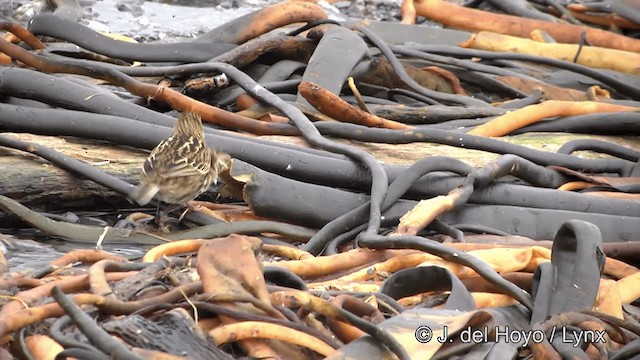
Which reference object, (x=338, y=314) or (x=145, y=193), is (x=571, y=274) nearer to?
(x=338, y=314)

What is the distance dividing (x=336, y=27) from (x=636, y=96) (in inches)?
69.1

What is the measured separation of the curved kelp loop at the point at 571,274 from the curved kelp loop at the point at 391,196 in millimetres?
896

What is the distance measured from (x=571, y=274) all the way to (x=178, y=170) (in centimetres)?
162

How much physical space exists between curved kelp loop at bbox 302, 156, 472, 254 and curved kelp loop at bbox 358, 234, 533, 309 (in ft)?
0.96

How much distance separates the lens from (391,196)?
449 cm

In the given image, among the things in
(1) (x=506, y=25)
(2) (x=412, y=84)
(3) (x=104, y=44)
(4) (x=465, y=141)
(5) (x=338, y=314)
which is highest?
(5) (x=338, y=314)

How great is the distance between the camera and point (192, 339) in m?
2.99

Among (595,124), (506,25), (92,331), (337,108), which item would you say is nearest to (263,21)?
(337,108)

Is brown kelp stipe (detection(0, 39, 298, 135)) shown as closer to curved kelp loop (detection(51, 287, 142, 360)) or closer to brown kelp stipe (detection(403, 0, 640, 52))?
curved kelp loop (detection(51, 287, 142, 360))

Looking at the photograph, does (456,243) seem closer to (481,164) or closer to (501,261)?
(501,261)

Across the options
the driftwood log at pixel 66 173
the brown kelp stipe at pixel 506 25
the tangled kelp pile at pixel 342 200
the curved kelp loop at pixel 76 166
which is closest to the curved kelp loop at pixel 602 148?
the tangled kelp pile at pixel 342 200

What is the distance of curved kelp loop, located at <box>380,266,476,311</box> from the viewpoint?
346 centimetres

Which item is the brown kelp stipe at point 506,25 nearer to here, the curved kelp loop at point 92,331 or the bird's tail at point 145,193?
the bird's tail at point 145,193

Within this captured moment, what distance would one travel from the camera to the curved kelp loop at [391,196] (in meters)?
4.29
